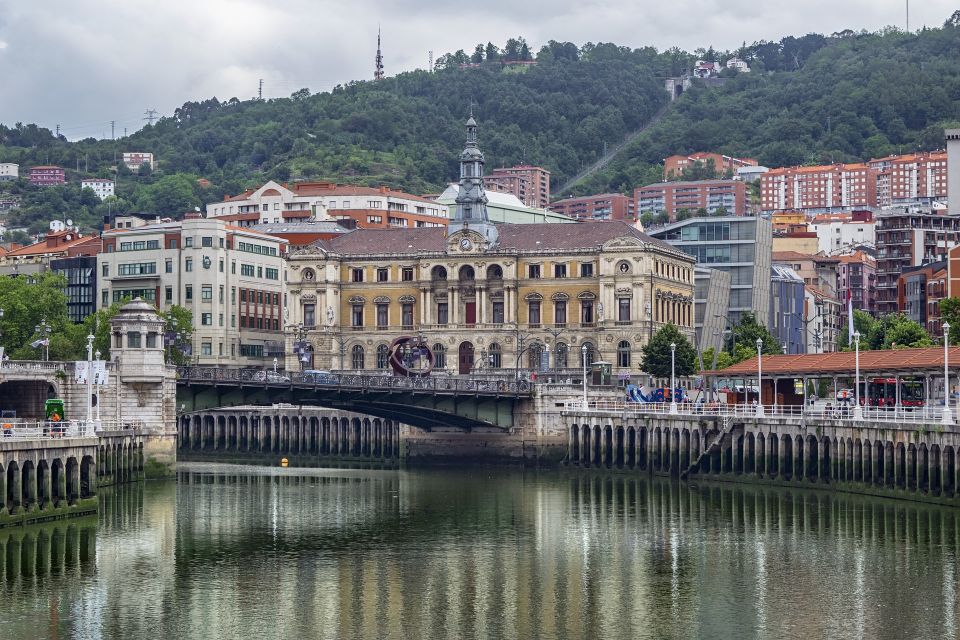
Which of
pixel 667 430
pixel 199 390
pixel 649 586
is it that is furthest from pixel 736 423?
pixel 649 586

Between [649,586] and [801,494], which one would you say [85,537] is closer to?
[649,586]

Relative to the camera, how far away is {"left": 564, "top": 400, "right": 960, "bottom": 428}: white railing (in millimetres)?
112688

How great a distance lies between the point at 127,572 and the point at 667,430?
205 ft

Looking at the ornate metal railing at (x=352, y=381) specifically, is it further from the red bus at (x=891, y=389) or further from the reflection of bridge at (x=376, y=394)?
the red bus at (x=891, y=389)

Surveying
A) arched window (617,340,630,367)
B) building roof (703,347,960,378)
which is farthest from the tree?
building roof (703,347,960,378)

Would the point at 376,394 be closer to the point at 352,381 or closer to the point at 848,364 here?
the point at 352,381

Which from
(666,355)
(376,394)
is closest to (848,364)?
(376,394)

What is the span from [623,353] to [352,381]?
52.2m

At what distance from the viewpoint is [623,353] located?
197250 mm

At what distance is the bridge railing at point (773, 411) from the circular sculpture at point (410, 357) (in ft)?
62.7

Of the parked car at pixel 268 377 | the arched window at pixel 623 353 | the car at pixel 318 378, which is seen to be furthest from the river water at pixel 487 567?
the arched window at pixel 623 353

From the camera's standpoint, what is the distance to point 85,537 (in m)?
94.6

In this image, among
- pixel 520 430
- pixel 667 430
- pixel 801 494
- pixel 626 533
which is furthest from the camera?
pixel 520 430

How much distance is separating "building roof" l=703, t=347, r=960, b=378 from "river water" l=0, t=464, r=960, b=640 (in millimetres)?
10410
